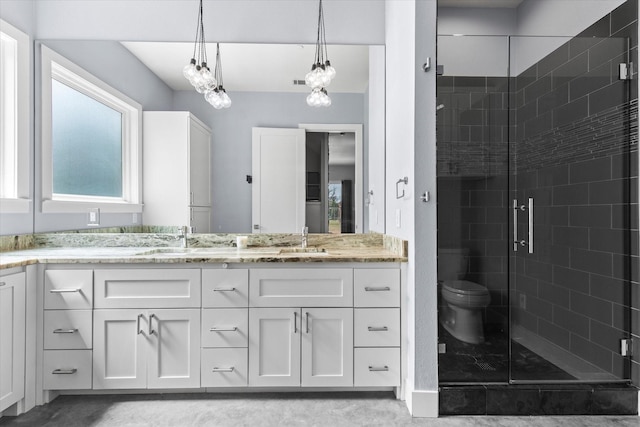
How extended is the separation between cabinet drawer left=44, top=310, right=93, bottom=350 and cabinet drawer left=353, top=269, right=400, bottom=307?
58.1 inches

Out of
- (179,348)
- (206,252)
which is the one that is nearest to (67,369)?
(179,348)

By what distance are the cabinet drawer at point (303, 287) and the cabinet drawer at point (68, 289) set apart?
35.0 inches

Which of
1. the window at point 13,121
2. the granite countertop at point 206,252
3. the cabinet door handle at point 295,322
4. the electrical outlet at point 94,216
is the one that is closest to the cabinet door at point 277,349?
the cabinet door handle at point 295,322

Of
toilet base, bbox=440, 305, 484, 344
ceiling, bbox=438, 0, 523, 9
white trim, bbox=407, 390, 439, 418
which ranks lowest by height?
white trim, bbox=407, 390, 439, 418

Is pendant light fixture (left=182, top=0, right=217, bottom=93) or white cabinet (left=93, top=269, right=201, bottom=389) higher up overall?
pendant light fixture (left=182, top=0, right=217, bottom=93)

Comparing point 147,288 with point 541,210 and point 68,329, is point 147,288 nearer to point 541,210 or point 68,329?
point 68,329

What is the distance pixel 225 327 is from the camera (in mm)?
2025

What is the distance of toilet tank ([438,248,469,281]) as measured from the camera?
2.02 m

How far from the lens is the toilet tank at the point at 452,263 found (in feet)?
6.61

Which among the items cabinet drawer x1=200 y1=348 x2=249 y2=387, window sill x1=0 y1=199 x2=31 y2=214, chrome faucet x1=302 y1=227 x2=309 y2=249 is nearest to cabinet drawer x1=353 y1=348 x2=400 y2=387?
cabinet drawer x1=200 y1=348 x2=249 y2=387

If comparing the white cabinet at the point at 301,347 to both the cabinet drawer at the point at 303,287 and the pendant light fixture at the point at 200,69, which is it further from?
the pendant light fixture at the point at 200,69

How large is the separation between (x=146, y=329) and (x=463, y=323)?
1.80m

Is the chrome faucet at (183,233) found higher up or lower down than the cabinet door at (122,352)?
higher up

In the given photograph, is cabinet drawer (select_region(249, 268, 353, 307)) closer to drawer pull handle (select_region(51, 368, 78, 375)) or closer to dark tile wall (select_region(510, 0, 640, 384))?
drawer pull handle (select_region(51, 368, 78, 375))
